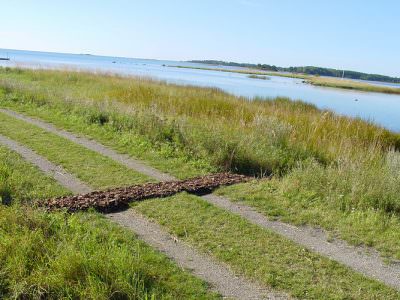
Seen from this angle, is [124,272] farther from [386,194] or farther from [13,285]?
[386,194]

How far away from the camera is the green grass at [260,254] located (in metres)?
4.27

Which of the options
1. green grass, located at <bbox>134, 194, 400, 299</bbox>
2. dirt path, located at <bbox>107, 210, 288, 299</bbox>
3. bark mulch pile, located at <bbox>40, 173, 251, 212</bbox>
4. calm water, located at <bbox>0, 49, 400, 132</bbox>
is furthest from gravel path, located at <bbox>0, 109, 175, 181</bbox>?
calm water, located at <bbox>0, 49, 400, 132</bbox>

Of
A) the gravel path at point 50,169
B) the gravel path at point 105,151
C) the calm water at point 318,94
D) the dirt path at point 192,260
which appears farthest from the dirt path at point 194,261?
the calm water at point 318,94

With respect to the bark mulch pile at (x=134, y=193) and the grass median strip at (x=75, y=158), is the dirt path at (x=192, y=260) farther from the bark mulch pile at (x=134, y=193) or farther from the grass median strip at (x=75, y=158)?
the grass median strip at (x=75, y=158)

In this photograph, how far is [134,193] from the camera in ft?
21.9

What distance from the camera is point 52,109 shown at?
14562 millimetres

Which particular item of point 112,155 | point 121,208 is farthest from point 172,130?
point 121,208

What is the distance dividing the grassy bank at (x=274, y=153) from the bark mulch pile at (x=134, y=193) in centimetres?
47

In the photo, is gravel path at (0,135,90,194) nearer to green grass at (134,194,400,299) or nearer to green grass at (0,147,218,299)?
green grass at (134,194,400,299)

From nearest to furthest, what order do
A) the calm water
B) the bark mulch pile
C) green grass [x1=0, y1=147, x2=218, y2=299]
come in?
1. green grass [x1=0, y1=147, x2=218, y2=299]
2. the bark mulch pile
3. the calm water

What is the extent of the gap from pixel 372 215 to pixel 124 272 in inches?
157

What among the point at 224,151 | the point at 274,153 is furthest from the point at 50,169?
the point at 274,153

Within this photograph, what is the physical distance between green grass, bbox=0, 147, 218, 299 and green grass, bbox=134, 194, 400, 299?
2.18 feet

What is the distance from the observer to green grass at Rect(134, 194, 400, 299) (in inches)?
168
